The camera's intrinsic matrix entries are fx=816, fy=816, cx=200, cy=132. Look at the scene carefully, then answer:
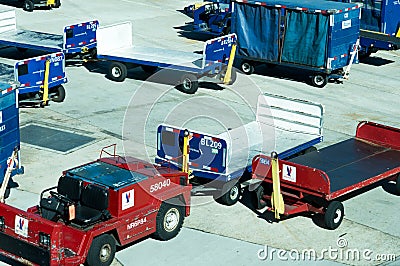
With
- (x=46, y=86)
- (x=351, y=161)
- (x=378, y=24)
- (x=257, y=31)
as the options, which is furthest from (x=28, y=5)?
(x=351, y=161)

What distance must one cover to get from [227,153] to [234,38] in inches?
393

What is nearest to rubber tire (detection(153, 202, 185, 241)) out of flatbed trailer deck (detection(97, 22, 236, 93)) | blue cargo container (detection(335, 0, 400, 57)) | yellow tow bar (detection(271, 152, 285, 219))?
yellow tow bar (detection(271, 152, 285, 219))

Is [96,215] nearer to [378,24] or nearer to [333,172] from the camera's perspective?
[333,172]

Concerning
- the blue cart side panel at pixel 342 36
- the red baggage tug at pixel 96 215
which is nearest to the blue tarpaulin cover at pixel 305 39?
the blue cart side panel at pixel 342 36

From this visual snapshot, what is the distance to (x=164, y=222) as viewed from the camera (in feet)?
45.5

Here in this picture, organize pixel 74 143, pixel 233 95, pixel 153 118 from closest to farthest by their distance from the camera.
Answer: pixel 74 143
pixel 153 118
pixel 233 95

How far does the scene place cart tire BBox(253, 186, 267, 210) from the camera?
15148mm

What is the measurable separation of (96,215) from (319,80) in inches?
525

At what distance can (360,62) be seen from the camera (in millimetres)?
28141

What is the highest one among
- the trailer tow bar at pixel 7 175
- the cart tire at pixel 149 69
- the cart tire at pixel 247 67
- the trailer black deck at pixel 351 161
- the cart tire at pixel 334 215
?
the trailer tow bar at pixel 7 175

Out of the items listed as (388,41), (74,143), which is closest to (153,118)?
(74,143)

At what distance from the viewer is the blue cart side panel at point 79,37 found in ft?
81.9

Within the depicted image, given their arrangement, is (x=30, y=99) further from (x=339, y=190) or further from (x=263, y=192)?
(x=339, y=190)

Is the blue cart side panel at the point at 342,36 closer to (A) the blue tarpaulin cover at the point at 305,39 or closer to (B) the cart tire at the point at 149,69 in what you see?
(A) the blue tarpaulin cover at the point at 305,39
